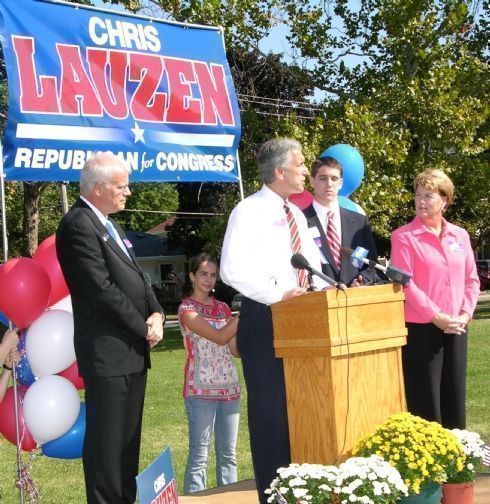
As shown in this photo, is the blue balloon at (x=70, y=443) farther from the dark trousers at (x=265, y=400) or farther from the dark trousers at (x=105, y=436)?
the dark trousers at (x=265, y=400)

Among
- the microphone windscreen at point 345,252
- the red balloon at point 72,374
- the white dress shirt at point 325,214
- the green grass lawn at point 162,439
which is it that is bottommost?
the green grass lawn at point 162,439

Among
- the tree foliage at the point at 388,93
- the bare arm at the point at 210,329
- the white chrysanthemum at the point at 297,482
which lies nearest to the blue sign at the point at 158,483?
the white chrysanthemum at the point at 297,482

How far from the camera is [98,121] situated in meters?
5.50

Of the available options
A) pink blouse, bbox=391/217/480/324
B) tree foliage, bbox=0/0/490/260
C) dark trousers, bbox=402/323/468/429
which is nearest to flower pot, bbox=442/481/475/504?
dark trousers, bbox=402/323/468/429

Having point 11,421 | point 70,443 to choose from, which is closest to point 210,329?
point 70,443

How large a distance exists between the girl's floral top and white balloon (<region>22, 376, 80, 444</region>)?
2.90 ft

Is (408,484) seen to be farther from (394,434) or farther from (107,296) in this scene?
(107,296)

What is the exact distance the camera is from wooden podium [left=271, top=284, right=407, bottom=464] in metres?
4.07

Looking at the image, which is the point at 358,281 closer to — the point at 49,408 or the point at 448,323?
the point at 448,323

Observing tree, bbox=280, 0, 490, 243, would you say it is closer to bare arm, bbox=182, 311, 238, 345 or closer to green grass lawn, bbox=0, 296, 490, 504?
green grass lawn, bbox=0, 296, 490, 504

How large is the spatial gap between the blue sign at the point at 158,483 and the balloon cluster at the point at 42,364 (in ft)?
3.08

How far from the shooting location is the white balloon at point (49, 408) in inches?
191

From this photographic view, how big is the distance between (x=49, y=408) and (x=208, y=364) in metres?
1.17

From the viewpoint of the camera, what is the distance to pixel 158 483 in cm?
406
